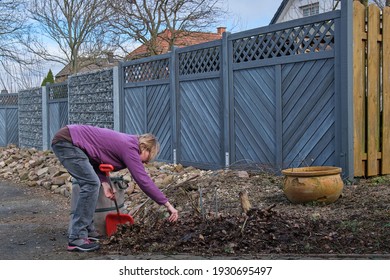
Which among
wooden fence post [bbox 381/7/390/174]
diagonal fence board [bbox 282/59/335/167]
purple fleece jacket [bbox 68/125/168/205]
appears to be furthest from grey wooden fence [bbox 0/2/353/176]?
purple fleece jacket [bbox 68/125/168/205]

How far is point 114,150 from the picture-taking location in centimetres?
502

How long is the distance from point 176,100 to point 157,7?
14445 millimetres

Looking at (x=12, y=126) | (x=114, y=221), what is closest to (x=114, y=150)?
(x=114, y=221)

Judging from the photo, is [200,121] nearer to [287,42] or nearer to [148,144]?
[287,42]

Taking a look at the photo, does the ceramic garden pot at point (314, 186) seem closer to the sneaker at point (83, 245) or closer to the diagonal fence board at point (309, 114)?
the diagonal fence board at point (309, 114)

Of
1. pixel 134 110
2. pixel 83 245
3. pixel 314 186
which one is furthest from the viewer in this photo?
pixel 134 110

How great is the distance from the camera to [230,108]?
9.19 meters

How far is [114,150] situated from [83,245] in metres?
0.92

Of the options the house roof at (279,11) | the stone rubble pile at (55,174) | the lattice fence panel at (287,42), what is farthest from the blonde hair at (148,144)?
the house roof at (279,11)

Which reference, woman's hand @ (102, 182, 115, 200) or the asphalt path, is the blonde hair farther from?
the asphalt path

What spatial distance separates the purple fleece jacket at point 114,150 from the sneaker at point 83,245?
70 centimetres

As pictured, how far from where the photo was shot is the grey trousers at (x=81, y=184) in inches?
197

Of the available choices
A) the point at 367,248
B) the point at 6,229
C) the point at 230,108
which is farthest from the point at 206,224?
the point at 230,108
